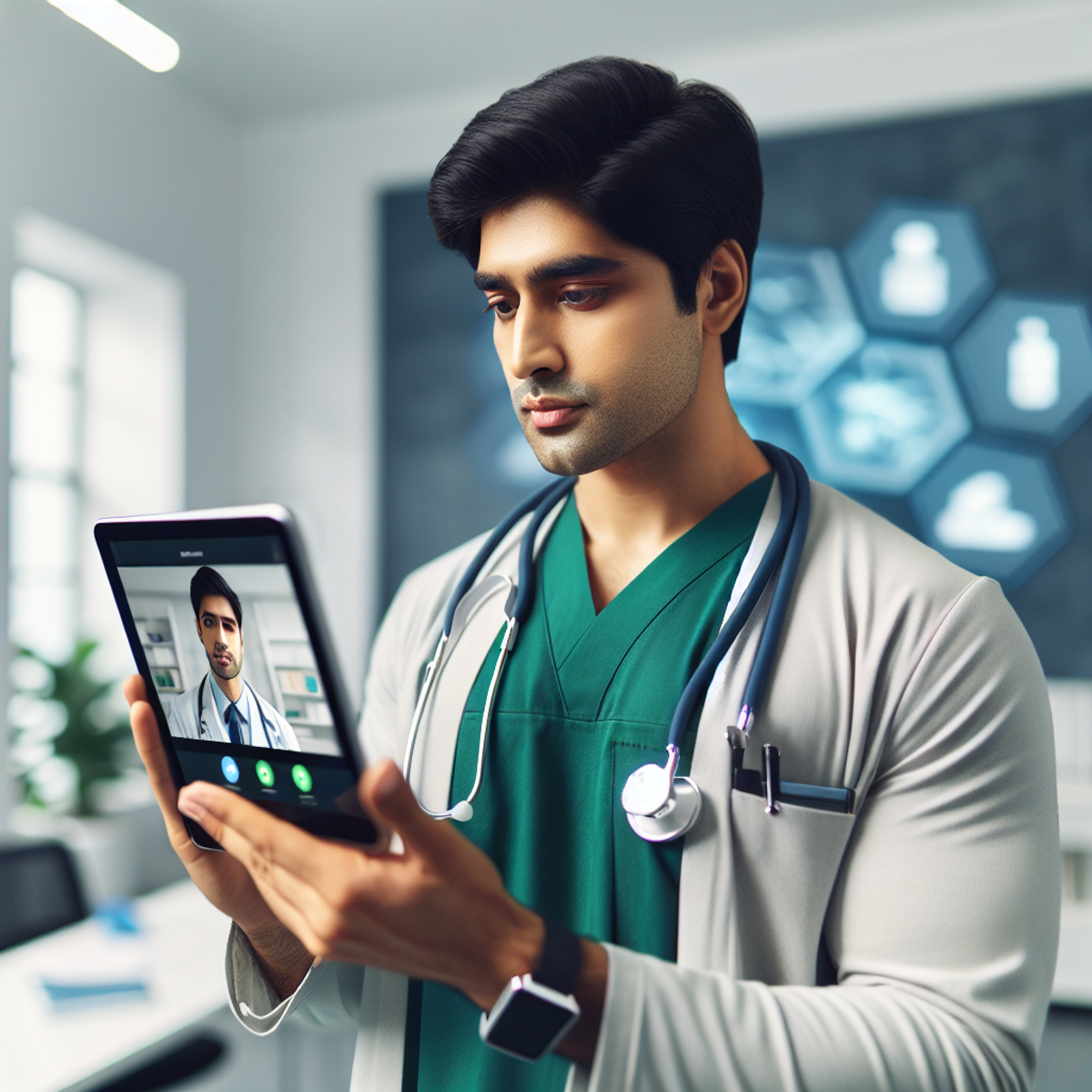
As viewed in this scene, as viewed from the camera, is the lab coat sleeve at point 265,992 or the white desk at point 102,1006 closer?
the lab coat sleeve at point 265,992

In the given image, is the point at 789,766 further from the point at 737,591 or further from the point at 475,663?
the point at 475,663

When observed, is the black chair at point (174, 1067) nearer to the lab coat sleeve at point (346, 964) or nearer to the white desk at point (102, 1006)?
the white desk at point (102, 1006)

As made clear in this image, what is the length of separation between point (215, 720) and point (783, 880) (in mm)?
442

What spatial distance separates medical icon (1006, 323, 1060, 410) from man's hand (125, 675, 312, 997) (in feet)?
10.3

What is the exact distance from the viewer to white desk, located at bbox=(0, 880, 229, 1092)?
154cm

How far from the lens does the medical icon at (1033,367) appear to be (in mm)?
3227

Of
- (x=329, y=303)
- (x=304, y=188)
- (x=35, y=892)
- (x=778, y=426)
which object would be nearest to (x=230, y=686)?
(x=35, y=892)

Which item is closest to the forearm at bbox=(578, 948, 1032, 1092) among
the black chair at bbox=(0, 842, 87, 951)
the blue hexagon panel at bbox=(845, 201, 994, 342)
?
the black chair at bbox=(0, 842, 87, 951)

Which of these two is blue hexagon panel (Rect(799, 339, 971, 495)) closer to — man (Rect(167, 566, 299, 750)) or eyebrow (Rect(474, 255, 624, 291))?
eyebrow (Rect(474, 255, 624, 291))

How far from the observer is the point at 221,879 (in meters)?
0.78

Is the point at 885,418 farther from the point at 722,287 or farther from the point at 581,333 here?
the point at 581,333

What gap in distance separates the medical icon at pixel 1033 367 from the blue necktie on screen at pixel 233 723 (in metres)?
3.20

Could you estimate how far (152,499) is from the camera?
382 cm

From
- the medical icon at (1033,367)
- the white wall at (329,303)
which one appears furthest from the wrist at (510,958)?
the white wall at (329,303)
